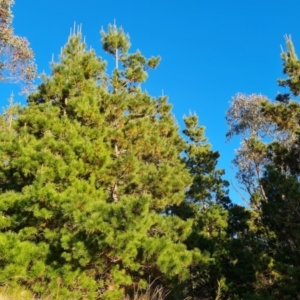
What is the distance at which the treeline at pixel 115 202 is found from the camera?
5.67 meters

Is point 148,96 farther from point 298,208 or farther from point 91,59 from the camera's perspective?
point 298,208

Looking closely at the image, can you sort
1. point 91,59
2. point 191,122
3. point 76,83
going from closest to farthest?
point 76,83, point 91,59, point 191,122

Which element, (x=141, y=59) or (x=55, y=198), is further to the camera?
(x=141, y=59)

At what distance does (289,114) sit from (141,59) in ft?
17.2

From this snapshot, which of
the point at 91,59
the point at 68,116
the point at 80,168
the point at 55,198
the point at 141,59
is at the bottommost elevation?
the point at 55,198

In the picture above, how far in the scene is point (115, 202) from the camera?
23.0ft

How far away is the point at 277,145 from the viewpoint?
32.3 feet

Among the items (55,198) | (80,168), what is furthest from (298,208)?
(55,198)

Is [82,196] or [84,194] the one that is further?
[84,194]

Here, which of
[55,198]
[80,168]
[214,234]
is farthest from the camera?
[214,234]

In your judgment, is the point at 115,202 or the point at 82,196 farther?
the point at 115,202

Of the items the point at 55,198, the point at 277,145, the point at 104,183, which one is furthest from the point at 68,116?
the point at 277,145

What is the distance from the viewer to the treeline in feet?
18.6

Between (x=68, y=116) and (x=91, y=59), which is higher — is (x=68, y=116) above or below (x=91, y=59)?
below
